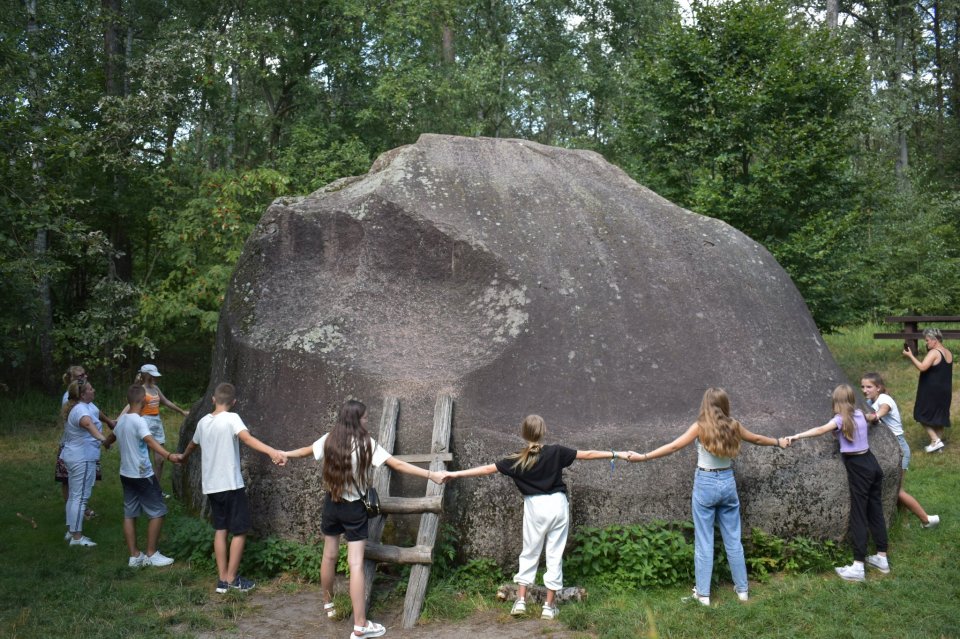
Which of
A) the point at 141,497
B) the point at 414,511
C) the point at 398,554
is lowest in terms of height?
the point at 141,497

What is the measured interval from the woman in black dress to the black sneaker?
8563mm

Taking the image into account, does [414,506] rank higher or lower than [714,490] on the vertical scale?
lower

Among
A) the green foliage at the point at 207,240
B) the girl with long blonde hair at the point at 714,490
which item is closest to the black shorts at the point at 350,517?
the girl with long blonde hair at the point at 714,490

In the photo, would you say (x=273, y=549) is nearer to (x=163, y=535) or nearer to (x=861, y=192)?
(x=163, y=535)

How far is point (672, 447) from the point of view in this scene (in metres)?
6.29

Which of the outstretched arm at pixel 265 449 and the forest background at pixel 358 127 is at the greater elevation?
the forest background at pixel 358 127

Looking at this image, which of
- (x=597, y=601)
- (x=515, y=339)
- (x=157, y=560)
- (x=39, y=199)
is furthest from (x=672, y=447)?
(x=39, y=199)

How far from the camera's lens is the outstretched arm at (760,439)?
6273 mm

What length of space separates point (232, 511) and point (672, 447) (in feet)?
12.0

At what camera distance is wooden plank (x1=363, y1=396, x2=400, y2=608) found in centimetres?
600

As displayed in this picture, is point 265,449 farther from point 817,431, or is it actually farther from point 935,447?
point 935,447

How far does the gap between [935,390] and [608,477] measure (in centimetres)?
647

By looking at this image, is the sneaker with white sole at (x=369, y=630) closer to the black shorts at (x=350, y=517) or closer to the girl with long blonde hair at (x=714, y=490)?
the black shorts at (x=350, y=517)

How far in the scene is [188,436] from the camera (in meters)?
8.91
